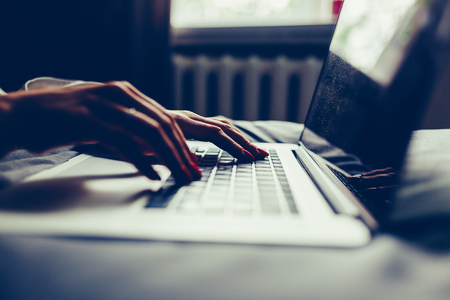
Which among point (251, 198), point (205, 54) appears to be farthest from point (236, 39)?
point (251, 198)

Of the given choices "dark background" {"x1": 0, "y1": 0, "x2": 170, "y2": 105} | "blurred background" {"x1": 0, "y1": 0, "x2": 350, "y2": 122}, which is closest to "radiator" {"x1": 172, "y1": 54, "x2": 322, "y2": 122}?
"blurred background" {"x1": 0, "y1": 0, "x2": 350, "y2": 122}

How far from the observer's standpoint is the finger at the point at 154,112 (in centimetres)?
39

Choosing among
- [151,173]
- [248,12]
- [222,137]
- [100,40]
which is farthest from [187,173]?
[248,12]

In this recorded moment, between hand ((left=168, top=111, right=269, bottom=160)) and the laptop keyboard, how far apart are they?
0.04m

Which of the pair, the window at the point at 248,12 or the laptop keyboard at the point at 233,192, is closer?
the laptop keyboard at the point at 233,192

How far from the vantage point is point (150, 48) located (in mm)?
1521

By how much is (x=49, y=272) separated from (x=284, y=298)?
21cm

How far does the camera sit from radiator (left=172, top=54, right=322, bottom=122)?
1554 millimetres

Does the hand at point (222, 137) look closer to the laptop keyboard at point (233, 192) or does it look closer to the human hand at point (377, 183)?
the laptop keyboard at point (233, 192)

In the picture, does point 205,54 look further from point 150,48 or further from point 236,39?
point 150,48

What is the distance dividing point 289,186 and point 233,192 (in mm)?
85

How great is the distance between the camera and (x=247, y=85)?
159cm

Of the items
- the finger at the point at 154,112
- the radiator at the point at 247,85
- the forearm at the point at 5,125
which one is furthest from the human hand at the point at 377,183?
the radiator at the point at 247,85

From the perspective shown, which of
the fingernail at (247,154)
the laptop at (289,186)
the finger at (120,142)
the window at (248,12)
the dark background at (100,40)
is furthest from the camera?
the window at (248,12)
